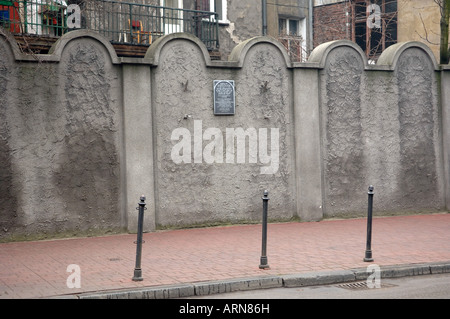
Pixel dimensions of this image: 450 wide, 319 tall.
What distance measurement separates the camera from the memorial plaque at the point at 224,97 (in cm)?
1306

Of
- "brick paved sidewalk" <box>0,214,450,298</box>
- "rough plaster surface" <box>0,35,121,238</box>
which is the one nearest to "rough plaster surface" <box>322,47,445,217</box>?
"brick paved sidewalk" <box>0,214,450,298</box>

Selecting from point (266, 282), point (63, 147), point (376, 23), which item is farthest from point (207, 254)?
point (376, 23)

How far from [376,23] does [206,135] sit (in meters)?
16.6

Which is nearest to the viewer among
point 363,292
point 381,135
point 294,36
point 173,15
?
point 363,292

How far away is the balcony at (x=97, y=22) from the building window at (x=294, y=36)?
17.2 ft

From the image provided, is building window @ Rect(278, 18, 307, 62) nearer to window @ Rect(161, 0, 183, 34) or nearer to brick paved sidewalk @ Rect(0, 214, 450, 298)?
window @ Rect(161, 0, 183, 34)

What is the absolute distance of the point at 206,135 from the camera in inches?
509

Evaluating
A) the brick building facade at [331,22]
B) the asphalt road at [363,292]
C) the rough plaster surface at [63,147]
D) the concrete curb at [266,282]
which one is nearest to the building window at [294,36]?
the brick building facade at [331,22]

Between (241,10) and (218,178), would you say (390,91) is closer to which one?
(218,178)

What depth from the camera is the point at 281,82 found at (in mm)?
13805

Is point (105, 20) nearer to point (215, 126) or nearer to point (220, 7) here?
point (220, 7)

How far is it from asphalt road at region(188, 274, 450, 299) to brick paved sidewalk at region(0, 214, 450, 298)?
0.51 metres

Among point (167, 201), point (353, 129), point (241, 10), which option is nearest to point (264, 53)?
point (353, 129)

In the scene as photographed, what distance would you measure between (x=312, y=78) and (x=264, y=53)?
122cm
